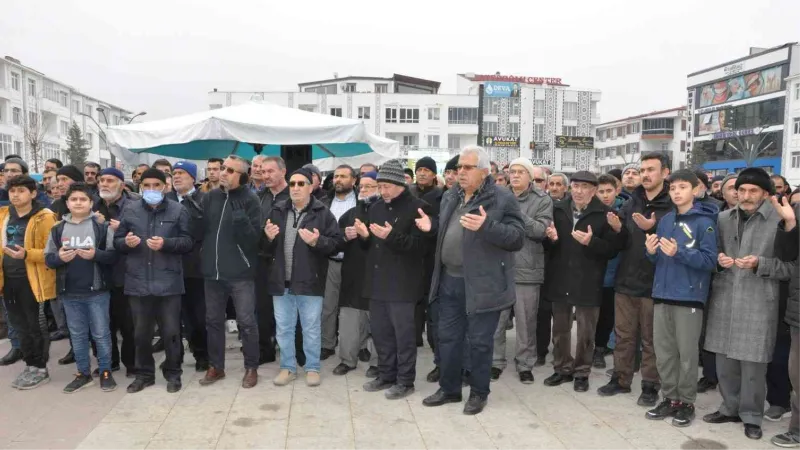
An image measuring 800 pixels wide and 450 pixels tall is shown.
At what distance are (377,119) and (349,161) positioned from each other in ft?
155

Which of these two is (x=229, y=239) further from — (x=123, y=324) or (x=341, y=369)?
(x=341, y=369)

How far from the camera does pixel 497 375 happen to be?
569 centimetres

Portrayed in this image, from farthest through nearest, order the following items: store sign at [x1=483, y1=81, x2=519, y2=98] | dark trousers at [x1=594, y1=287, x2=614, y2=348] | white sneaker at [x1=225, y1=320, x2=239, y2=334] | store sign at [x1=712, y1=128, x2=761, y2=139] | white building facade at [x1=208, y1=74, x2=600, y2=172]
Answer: store sign at [x1=483, y1=81, x2=519, y2=98] → white building facade at [x1=208, y1=74, x2=600, y2=172] → store sign at [x1=712, y1=128, x2=761, y2=139] → white sneaker at [x1=225, y1=320, x2=239, y2=334] → dark trousers at [x1=594, y1=287, x2=614, y2=348]

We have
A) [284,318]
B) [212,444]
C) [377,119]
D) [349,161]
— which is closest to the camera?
[212,444]

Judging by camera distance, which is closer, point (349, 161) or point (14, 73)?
point (349, 161)

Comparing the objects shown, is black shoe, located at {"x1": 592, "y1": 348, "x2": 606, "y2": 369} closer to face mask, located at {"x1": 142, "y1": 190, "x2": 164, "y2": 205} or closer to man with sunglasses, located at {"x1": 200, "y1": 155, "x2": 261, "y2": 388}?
man with sunglasses, located at {"x1": 200, "y1": 155, "x2": 261, "y2": 388}

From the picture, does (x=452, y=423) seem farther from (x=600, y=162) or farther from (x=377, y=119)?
(x=600, y=162)

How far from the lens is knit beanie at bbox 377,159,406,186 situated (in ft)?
16.3

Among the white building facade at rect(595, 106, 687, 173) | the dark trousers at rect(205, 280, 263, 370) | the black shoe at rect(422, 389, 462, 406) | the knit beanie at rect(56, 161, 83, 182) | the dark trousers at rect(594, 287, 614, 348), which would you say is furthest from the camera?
the white building facade at rect(595, 106, 687, 173)

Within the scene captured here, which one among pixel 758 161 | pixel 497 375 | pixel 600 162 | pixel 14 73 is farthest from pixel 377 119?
pixel 497 375

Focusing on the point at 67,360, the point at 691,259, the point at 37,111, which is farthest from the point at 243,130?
the point at 37,111

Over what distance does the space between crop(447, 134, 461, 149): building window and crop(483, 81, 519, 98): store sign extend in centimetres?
531

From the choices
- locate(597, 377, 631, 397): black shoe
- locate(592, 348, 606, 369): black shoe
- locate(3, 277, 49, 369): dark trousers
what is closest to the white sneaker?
locate(3, 277, 49, 369): dark trousers

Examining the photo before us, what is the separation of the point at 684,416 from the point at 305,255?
353 centimetres
